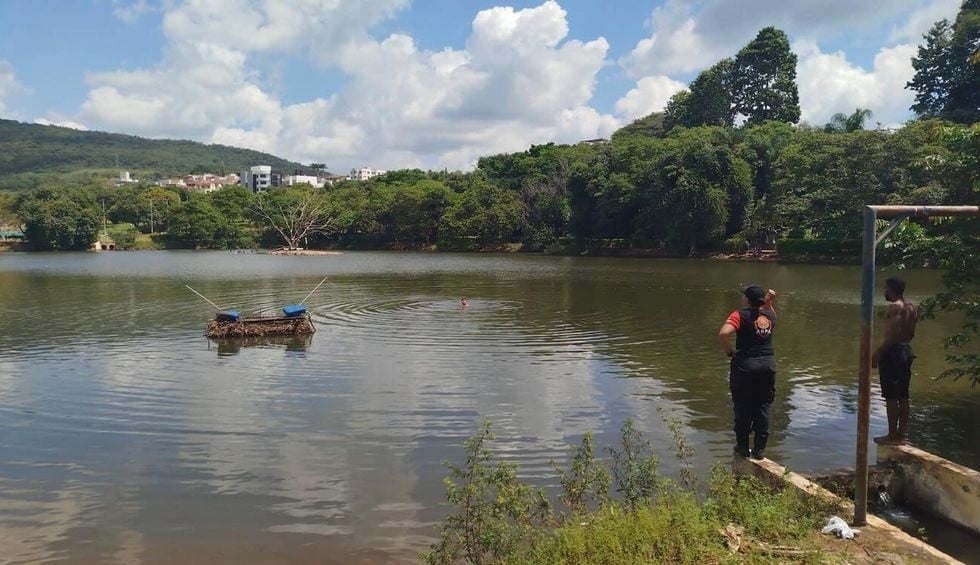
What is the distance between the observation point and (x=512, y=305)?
2828cm

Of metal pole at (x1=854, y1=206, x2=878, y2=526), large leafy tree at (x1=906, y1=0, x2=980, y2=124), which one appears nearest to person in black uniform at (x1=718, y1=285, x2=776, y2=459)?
metal pole at (x1=854, y1=206, x2=878, y2=526)

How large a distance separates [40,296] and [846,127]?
75074 millimetres

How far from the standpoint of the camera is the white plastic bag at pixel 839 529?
19.1 feet

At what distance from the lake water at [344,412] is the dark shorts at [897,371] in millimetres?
1480

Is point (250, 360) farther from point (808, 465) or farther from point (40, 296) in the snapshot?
point (40, 296)

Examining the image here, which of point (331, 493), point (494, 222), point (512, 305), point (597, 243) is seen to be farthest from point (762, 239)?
point (331, 493)

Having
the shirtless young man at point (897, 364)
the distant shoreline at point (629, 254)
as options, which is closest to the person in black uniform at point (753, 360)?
the shirtless young man at point (897, 364)

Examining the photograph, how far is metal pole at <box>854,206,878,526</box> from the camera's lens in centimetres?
599

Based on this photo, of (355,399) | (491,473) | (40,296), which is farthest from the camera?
(40,296)

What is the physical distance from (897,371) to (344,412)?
8683 mm

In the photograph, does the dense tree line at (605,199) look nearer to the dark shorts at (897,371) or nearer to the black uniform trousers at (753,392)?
the dark shorts at (897,371)

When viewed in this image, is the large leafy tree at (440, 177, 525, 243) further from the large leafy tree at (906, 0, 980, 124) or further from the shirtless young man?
the shirtless young man

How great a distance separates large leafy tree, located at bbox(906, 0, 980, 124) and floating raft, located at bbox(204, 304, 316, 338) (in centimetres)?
6628

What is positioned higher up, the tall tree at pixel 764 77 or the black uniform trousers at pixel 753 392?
the tall tree at pixel 764 77
